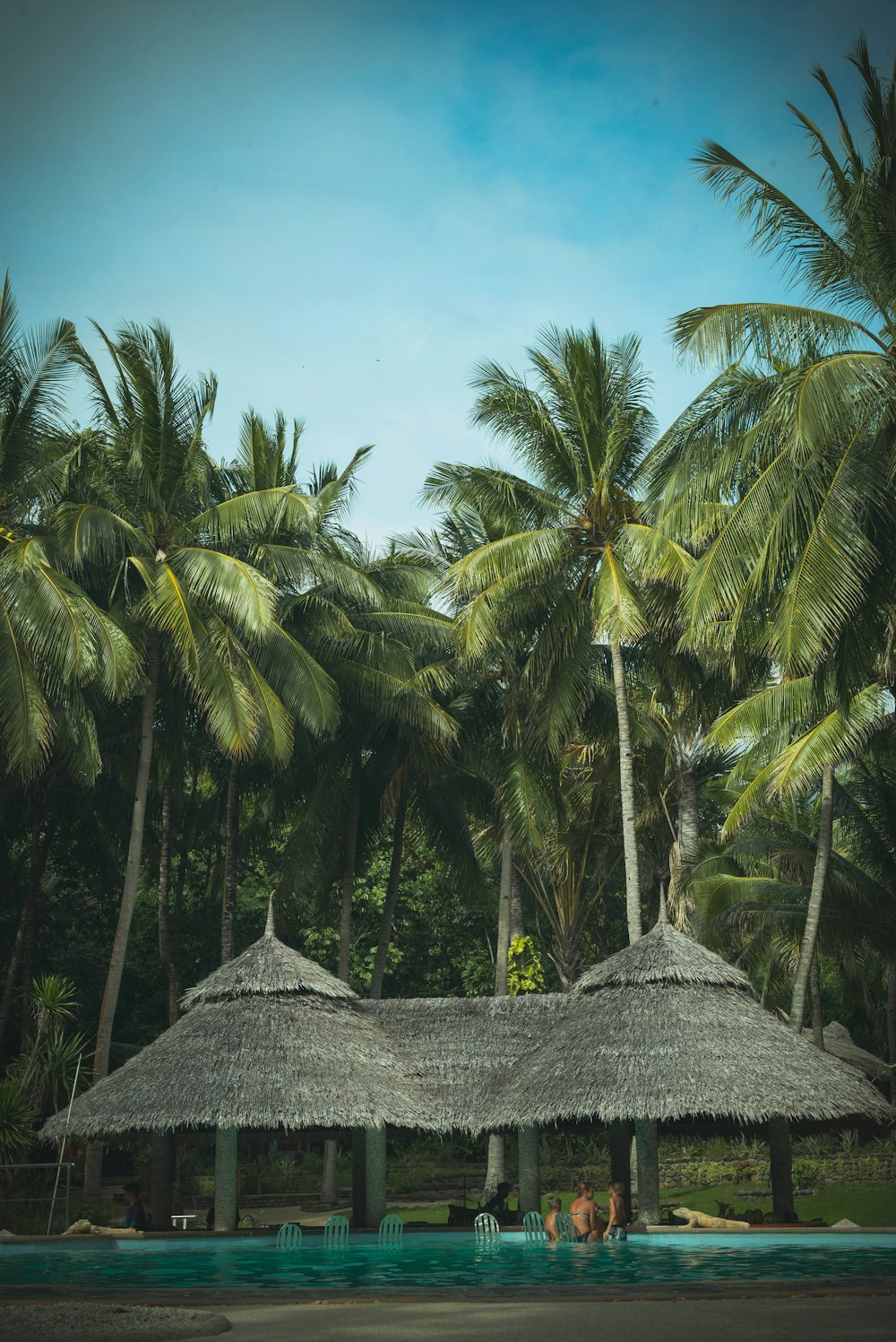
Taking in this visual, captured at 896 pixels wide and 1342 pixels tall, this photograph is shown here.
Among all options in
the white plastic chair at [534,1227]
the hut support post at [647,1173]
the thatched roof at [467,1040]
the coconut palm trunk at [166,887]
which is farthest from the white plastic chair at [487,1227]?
the coconut palm trunk at [166,887]

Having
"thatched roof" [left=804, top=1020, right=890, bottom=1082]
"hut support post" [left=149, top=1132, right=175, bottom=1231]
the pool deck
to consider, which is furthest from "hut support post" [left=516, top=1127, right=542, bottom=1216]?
"thatched roof" [left=804, top=1020, right=890, bottom=1082]

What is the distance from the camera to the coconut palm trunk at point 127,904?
19516 mm

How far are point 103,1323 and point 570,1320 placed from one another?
2.81 meters

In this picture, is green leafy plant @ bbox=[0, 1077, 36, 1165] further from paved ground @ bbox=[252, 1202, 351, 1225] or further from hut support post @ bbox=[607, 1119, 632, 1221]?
hut support post @ bbox=[607, 1119, 632, 1221]

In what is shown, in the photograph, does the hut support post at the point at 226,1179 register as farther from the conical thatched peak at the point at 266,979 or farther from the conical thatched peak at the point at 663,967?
the conical thatched peak at the point at 663,967

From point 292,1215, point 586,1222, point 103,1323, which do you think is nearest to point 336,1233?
point 586,1222

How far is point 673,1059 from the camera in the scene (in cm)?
1521

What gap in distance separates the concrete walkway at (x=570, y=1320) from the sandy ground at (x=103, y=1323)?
0.76ft

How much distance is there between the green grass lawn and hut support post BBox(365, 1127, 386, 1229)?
3668 mm

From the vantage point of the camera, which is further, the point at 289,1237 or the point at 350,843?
the point at 350,843

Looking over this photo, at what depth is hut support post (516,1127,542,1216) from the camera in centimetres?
1614

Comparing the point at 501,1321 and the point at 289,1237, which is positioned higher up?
the point at 289,1237

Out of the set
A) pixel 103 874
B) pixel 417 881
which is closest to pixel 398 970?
pixel 417 881

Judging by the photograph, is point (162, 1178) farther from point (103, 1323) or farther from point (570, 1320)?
point (570, 1320)
